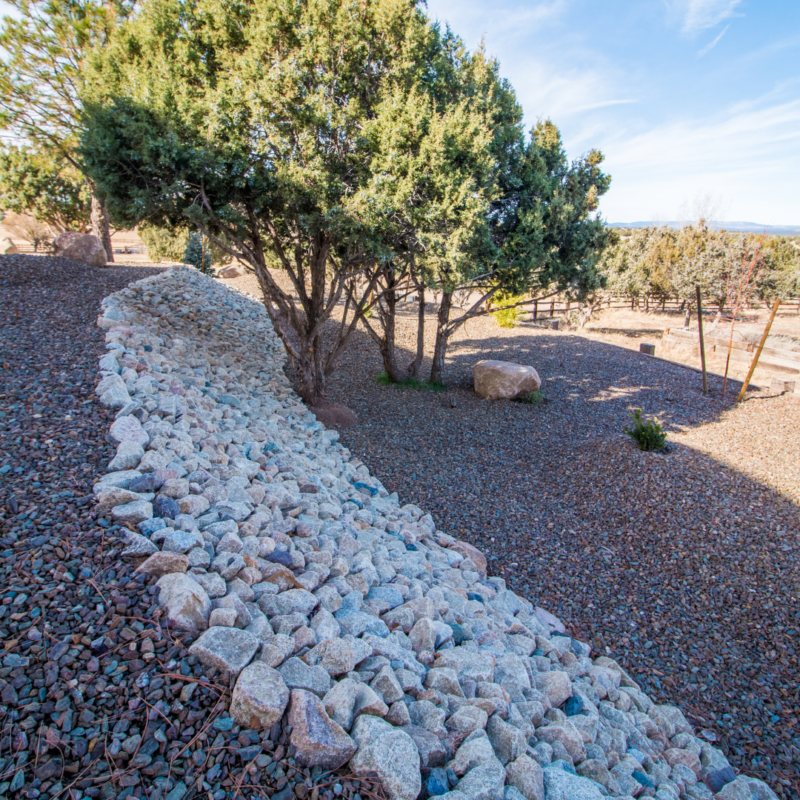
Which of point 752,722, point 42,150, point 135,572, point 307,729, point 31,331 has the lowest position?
point 752,722

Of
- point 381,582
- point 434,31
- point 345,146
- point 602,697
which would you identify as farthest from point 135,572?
point 434,31

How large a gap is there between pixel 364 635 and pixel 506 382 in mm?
7023

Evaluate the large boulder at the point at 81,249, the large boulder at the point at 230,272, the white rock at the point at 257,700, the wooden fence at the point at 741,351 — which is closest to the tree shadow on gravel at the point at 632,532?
the white rock at the point at 257,700

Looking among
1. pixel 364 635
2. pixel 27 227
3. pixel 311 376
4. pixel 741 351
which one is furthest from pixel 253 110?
pixel 27 227

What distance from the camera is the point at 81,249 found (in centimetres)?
1040

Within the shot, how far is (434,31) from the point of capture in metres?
6.21

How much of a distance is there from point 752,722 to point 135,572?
3973 millimetres

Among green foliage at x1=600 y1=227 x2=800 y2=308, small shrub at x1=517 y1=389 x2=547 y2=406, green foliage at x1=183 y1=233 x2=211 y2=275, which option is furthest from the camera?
green foliage at x1=600 y1=227 x2=800 y2=308

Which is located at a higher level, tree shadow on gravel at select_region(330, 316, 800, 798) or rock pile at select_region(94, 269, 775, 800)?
rock pile at select_region(94, 269, 775, 800)

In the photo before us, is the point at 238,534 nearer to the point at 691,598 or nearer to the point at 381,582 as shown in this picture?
the point at 381,582

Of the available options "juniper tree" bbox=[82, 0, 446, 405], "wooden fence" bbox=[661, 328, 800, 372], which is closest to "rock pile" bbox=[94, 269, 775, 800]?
"juniper tree" bbox=[82, 0, 446, 405]

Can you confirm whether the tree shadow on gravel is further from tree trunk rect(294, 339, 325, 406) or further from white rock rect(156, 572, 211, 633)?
white rock rect(156, 572, 211, 633)

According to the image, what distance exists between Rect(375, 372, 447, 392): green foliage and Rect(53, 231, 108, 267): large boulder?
265 inches

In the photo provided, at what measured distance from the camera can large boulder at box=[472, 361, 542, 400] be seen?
29.5 ft
